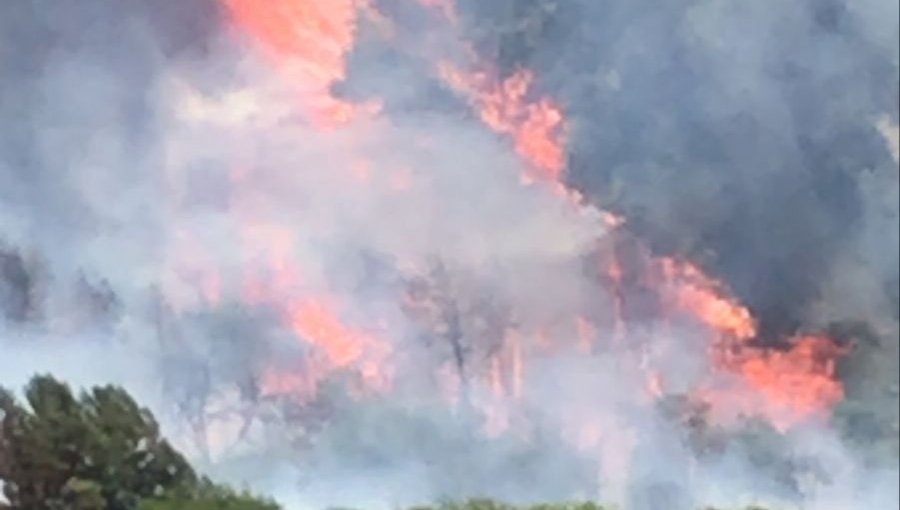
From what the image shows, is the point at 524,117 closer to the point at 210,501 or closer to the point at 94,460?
the point at 210,501

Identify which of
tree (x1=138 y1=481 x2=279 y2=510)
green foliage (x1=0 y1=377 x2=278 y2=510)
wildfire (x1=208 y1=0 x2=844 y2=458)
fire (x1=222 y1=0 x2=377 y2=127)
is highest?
fire (x1=222 y1=0 x2=377 y2=127)

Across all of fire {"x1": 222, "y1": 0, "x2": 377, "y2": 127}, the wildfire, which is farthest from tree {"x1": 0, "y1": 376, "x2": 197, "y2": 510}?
fire {"x1": 222, "y1": 0, "x2": 377, "y2": 127}

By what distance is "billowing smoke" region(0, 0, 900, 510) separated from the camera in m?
5.21

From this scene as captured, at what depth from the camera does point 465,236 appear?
18.3 ft

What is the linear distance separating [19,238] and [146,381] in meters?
0.67

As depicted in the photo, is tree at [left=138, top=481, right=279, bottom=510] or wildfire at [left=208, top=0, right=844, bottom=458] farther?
tree at [left=138, top=481, right=279, bottom=510]

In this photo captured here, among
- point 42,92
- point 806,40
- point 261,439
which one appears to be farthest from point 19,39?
point 806,40

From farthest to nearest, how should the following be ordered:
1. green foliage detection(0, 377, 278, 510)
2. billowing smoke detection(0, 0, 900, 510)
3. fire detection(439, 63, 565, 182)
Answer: green foliage detection(0, 377, 278, 510), fire detection(439, 63, 565, 182), billowing smoke detection(0, 0, 900, 510)

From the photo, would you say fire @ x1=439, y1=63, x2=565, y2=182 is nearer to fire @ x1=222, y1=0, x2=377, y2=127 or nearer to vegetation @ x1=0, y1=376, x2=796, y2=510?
fire @ x1=222, y1=0, x2=377, y2=127

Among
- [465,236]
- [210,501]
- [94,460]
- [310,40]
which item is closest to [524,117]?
[465,236]

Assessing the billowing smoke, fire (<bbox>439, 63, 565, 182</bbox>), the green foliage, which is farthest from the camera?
the green foliage

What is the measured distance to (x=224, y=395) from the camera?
5.68 m

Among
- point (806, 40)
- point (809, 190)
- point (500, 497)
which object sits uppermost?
point (806, 40)

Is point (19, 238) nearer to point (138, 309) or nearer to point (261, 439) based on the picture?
point (138, 309)
